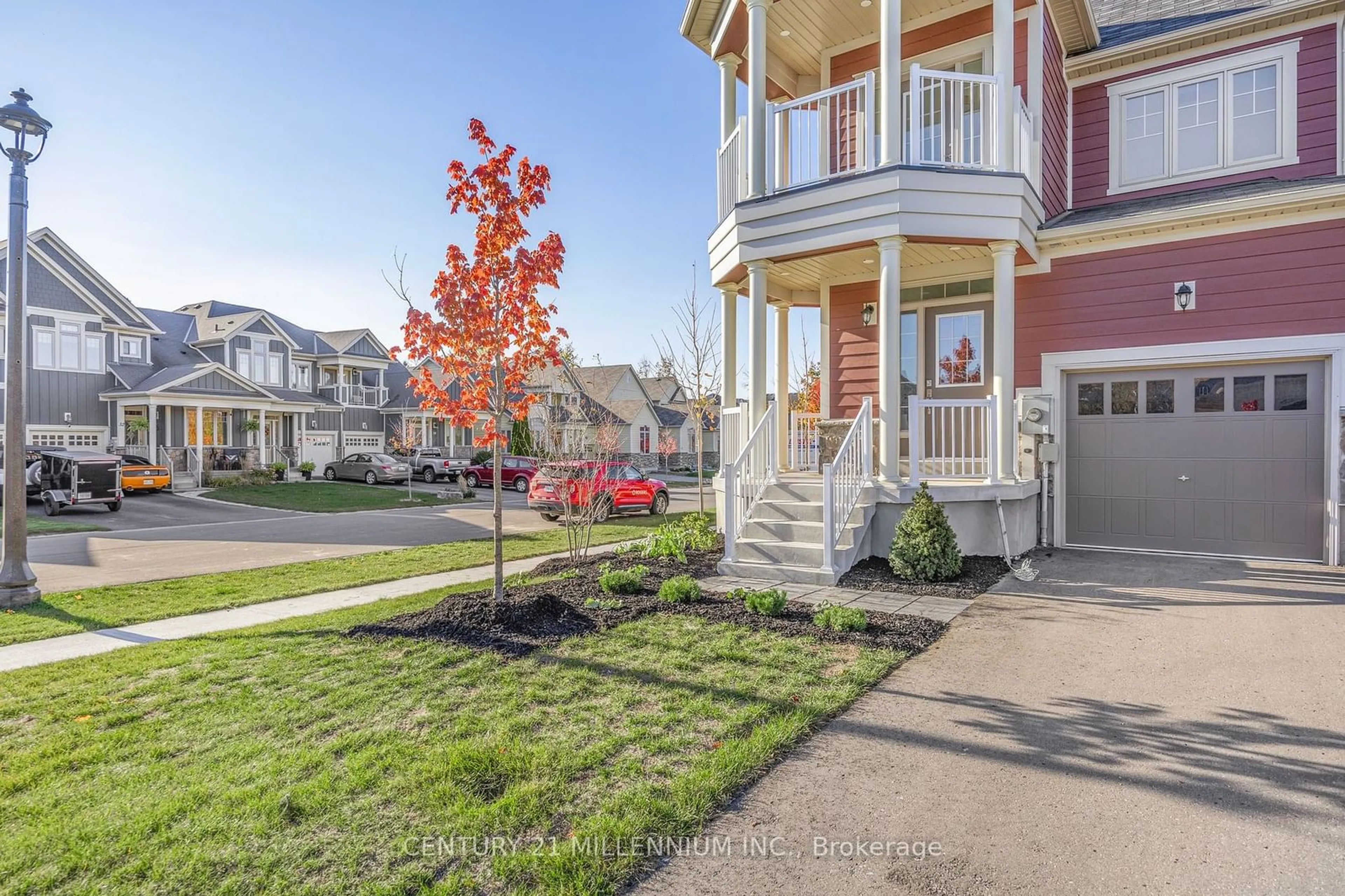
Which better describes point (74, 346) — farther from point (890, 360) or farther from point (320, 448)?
point (890, 360)

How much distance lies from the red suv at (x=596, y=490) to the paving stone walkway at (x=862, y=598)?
2.23 meters

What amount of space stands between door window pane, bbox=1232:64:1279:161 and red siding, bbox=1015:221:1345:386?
68.9 inches

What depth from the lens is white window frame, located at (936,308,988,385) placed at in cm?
1004

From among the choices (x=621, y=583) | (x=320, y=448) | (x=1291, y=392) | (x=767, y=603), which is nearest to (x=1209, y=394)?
(x=1291, y=392)

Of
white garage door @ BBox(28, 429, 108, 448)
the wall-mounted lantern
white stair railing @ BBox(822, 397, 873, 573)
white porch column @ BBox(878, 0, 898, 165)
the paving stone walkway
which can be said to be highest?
white porch column @ BBox(878, 0, 898, 165)

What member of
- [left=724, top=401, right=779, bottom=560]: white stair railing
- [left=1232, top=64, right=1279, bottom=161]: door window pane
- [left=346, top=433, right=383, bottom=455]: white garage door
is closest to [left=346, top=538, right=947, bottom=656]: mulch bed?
[left=724, top=401, right=779, bottom=560]: white stair railing

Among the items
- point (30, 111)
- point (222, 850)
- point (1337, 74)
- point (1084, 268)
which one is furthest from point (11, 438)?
point (1337, 74)

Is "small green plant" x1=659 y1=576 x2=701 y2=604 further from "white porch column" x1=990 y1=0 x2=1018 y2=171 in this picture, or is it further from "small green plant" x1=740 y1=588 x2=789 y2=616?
"white porch column" x1=990 y1=0 x2=1018 y2=171

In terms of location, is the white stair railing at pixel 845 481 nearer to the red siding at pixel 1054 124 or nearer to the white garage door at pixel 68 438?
the red siding at pixel 1054 124

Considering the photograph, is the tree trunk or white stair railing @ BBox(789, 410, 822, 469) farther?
white stair railing @ BBox(789, 410, 822, 469)

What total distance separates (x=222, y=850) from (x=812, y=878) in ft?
7.33

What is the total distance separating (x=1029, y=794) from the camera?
3115 mm

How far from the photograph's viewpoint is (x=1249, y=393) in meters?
8.52

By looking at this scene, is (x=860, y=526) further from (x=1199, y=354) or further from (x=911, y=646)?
(x=1199, y=354)
